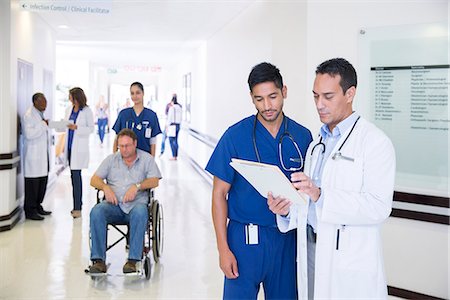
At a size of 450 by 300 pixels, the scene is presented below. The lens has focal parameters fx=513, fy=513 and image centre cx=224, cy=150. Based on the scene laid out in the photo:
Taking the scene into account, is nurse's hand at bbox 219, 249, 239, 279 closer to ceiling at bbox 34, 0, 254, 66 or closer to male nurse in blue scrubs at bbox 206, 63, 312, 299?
male nurse in blue scrubs at bbox 206, 63, 312, 299

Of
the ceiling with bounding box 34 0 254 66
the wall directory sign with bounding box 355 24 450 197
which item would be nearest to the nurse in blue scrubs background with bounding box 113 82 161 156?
the ceiling with bounding box 34 0 254 66

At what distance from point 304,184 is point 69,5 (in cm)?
413

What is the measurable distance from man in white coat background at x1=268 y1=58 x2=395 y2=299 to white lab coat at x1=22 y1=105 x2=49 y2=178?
15.1 ft

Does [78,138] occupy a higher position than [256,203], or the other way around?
[78,138]

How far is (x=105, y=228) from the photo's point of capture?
391 cm

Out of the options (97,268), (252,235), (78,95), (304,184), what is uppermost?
(78,95)

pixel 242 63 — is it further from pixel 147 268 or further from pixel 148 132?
pixel 147 268

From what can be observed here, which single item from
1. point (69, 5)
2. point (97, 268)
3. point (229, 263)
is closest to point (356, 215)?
point (229, 263)

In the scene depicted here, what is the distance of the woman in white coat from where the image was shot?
6152 mm

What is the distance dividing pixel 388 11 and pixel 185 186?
572 centimetres

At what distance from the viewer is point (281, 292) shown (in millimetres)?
2221

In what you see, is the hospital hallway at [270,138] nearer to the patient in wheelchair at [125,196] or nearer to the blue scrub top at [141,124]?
the blue scrub top at [141,124]

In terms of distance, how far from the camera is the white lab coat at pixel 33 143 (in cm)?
589

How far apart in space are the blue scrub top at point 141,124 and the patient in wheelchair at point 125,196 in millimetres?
851
